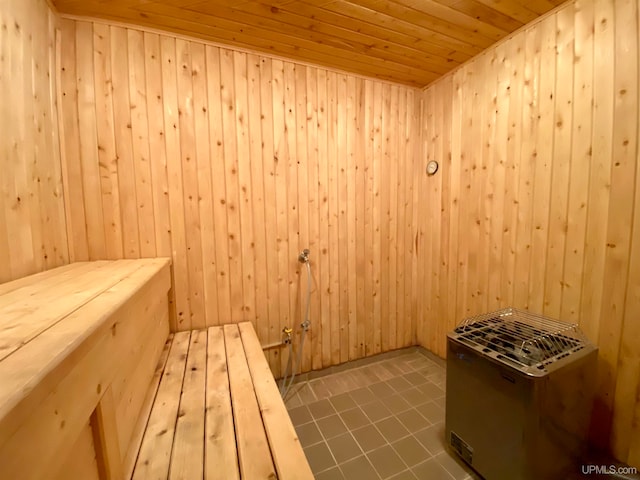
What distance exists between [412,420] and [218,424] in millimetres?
1428

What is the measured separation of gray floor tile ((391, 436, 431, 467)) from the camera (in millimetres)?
1545

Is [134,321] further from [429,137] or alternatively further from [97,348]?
[429,137]

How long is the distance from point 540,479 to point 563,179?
1.62 metres

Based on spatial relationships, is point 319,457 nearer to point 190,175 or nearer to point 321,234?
point 321,234

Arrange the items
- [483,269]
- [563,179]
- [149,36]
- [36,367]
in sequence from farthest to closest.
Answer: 1. [483,269]
2. [149,36]
3. [563,179]
4. [36,367]

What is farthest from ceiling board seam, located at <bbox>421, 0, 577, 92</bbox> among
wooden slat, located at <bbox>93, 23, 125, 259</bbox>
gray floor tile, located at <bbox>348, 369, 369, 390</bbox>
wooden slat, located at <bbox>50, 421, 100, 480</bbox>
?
wooden slat, located at <bbox>50, 421, 100, 480</bbox>

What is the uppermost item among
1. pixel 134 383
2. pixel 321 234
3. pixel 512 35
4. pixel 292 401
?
pixel 512 35

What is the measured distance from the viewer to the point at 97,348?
2.32 ft

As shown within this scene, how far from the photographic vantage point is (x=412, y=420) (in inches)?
72.5

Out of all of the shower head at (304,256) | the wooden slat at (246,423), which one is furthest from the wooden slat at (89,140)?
the shower head at (304,256)

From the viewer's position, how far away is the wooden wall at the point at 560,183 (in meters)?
1.38

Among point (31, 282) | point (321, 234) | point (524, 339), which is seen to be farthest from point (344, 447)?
point (31, 282)

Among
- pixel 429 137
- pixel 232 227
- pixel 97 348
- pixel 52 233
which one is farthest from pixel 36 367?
pixel 429 137

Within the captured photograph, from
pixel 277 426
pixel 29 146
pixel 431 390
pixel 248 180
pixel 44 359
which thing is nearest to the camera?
pixel 44 359
